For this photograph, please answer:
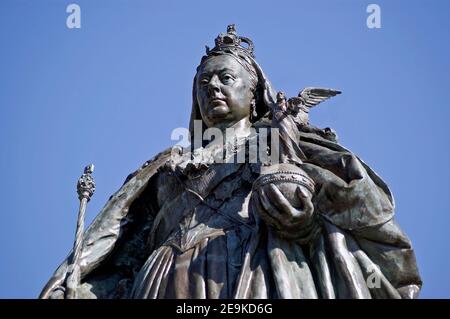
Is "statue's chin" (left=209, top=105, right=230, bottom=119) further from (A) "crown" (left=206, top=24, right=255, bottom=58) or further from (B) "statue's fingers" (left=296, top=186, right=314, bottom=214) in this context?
(B) "statue's fingers" (left=296, top=186, right=314, bottom=214)

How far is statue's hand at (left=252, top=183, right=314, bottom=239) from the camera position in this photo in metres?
10.7

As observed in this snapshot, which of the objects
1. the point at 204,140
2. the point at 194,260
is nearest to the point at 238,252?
the point at 194,260

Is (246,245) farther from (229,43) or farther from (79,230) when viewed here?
(229,43)

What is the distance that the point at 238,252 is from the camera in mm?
11227

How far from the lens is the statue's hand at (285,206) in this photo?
1073 centimetres

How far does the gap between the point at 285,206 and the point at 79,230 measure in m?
2.59

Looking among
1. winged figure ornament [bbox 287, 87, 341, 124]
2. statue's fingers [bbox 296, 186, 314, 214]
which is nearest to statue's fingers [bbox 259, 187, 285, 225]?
statue's fingers [bbox 296, 186, 314, 214]

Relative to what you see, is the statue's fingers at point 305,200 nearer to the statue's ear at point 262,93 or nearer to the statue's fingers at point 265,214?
A: the statue's fingers at point 265,214

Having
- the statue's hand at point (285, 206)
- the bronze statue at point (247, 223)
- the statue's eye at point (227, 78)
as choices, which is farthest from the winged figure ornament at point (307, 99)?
the statue's hand at point (285, 206)

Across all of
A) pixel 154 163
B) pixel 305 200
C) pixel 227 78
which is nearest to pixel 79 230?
pixel 154 163
